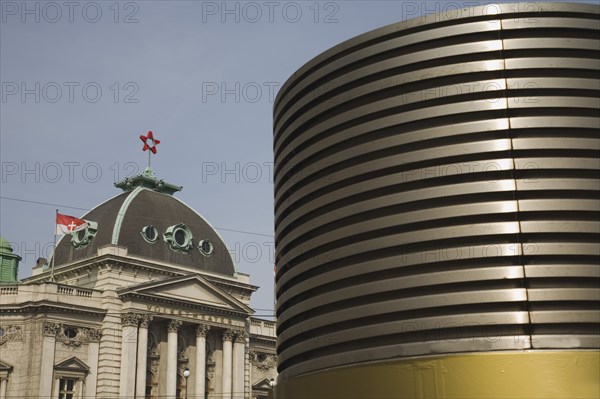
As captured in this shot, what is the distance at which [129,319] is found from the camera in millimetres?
65500

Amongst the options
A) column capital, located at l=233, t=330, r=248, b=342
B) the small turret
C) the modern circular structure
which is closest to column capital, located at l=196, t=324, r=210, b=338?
column capital, located at l=233, t=330, r=248, b=342

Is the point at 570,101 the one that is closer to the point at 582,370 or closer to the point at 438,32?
the point at 438,32

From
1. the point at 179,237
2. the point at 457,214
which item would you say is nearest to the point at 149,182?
the point at 179,237

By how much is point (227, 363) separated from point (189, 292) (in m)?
8.06

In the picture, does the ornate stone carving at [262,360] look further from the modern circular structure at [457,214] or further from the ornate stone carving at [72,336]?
the modern circular structure at [457,214]

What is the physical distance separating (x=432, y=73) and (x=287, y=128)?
6393 mm

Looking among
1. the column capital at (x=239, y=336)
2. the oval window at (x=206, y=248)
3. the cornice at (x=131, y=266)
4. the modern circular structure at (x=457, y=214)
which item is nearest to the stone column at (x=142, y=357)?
the cornice at (x=131, y=266)

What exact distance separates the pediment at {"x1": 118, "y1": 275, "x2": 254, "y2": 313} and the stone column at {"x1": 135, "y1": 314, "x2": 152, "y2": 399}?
2.17 meters

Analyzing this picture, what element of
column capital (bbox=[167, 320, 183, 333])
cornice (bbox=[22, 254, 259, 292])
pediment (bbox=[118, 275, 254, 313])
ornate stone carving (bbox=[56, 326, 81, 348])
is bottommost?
ornate stone carving (bbox=[56, 326, 81, 348])

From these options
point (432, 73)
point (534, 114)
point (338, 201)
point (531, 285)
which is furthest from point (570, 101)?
point (338, 201)

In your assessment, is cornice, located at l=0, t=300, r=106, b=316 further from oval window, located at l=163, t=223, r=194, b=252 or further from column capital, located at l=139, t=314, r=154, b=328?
oval window, located at l=163, t=223, r=194, b=252

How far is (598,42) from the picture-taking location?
76.6 feet

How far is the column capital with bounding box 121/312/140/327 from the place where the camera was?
65500 mm

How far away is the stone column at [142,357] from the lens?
65.4 metres
